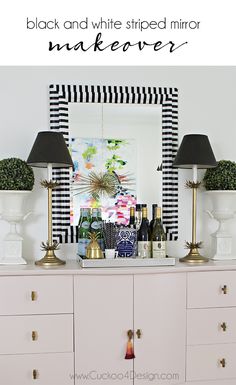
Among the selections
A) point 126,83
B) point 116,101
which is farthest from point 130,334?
point 126,83

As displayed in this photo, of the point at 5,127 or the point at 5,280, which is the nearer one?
the point at 5,280

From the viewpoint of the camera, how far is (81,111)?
111 inches

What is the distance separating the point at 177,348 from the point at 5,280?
38.0 inches

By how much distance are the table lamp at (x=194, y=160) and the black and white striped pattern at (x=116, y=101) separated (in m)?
0.15

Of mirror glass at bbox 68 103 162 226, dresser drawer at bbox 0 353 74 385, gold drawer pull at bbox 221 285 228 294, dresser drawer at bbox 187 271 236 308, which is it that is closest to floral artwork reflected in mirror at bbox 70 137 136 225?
mirror glass at bbox 68 103 162 226

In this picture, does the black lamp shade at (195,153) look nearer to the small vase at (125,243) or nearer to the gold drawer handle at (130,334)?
the small vase at (125,243)

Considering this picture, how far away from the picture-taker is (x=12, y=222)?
268 cm

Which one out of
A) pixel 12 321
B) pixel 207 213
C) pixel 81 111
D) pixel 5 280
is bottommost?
pixel 12 321

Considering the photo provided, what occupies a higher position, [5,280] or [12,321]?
[5,280]

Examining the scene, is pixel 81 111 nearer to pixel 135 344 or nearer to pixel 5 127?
pixel 5 127

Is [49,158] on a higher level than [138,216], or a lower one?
higher

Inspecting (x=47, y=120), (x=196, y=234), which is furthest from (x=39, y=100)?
(x=196, y=234)

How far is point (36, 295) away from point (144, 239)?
670 mm

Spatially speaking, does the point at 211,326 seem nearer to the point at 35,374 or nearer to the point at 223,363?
the point at 223,363
